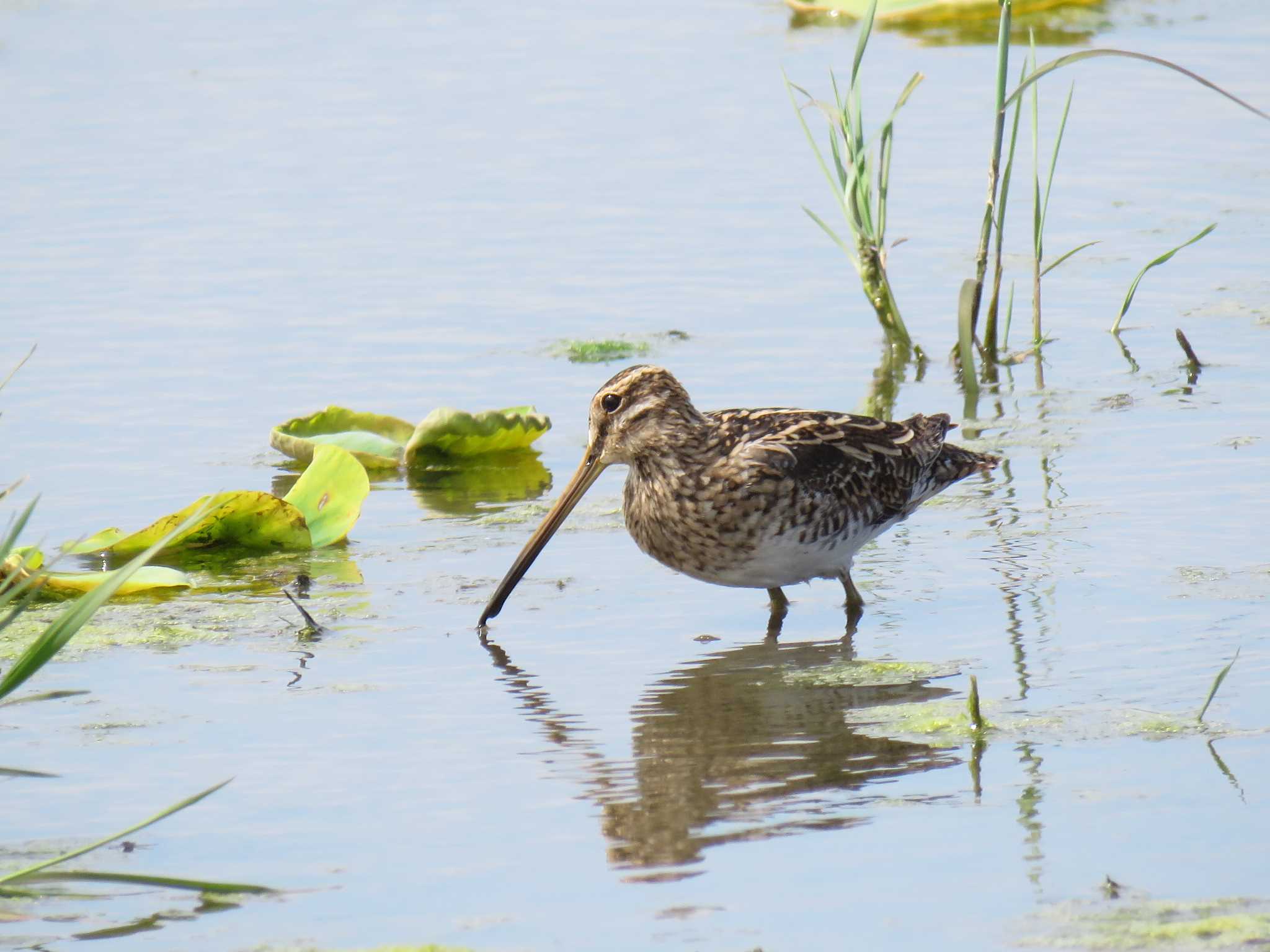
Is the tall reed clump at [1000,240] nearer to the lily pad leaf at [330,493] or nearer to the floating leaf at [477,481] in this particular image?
the floating leaf at [477,481]

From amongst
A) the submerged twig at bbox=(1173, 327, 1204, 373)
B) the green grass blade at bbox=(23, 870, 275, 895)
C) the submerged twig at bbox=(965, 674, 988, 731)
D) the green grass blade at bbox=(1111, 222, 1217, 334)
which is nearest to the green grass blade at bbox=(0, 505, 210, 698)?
the green grass blade at bbox=(23, 870, 275, 895)

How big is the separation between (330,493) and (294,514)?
0.70 ft

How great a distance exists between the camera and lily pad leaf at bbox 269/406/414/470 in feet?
24.9

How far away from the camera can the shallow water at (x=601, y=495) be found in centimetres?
433

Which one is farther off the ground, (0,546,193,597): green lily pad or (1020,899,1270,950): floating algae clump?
(0,546,193,597): green lily pad

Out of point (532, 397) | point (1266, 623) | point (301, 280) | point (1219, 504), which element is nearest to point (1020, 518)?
point (1219, 504)

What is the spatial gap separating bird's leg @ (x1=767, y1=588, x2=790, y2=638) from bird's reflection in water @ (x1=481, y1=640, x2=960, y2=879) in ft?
1.22

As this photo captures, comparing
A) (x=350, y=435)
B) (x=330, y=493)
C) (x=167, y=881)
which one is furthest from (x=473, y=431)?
(x=167, y=881)

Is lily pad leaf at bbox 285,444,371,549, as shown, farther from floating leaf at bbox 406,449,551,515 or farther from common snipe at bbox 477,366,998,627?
common snipe at bbox 477,366,998,627

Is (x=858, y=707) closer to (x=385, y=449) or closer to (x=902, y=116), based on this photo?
(x=385, y=449)

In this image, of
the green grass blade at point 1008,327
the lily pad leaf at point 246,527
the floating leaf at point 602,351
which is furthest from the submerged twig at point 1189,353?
the lily pad leaf at point 246,527

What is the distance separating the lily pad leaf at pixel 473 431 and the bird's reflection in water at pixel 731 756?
6.17 ft

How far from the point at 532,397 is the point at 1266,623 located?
3.73 m

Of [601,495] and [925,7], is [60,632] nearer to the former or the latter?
[601,495]
